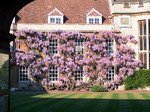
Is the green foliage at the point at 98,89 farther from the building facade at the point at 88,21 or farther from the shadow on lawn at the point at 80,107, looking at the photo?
Answer: the shadow on lawn at the point at 80,107

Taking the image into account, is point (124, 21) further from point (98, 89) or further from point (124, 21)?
point (98, 89)

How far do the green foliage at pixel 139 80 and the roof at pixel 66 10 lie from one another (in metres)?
6.76

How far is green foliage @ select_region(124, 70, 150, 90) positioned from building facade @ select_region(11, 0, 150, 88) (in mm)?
1148

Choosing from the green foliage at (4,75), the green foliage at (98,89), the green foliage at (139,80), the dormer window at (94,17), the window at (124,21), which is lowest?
the green foliage at (98,89)

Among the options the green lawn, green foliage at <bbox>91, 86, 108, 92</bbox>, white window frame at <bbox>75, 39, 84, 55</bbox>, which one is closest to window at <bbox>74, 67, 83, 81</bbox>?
white window frame at <bbox>75, 39, 84, 55</bbox>

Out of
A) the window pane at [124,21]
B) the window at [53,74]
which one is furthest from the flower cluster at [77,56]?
the window pane at [124,21]

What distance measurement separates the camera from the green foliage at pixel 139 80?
31.2 meters

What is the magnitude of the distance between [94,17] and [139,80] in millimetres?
8352

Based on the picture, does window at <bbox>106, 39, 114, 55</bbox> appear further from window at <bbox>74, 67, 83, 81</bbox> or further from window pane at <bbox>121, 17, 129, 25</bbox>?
window at <bbox>74, 67, 83, 81</bbox>

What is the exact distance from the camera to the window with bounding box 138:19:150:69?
105ft

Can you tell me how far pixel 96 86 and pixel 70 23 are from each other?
7.43 m

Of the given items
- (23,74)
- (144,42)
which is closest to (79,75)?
(23,74)

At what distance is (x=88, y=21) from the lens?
34.7m

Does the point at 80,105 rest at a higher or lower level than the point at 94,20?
lower
